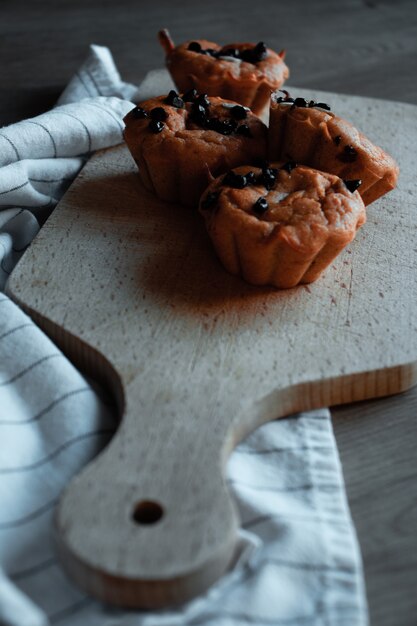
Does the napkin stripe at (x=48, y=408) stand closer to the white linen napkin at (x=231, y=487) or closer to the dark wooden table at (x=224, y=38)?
the white linen napkin at (x=231, y=487)

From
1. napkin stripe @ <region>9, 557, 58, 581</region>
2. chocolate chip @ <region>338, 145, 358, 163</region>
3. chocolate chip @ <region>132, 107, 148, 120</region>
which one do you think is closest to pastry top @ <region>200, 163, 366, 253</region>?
chocolate chip @ <region>338, 145, 358, 163</region>

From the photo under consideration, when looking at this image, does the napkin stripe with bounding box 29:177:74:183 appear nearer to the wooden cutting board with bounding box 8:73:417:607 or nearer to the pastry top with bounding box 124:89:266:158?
the wooden cutting board with bounding box 8:73:417:607

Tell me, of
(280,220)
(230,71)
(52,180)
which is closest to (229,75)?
(230,71)

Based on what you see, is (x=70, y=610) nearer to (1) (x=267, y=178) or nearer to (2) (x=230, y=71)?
(1) (x=267, y=178)

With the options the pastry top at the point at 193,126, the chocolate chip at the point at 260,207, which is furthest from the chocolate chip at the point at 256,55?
the chocolate chip at the point at 260,207

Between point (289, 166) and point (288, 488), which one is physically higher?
point (289, 166)

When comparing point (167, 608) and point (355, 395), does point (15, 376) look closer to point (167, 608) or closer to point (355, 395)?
point (167, 608)
